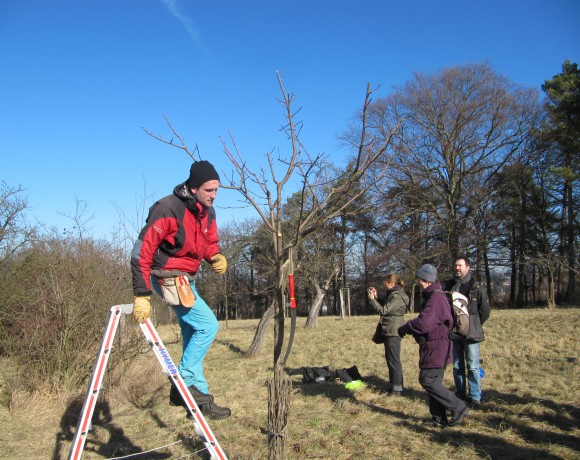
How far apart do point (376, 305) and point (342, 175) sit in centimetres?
288

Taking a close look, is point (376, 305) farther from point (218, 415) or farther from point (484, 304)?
point (218, 415)

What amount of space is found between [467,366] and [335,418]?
1596mm

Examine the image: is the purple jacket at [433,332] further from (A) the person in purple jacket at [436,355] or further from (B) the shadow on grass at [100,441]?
(B) the shadow on grass at [100,441]

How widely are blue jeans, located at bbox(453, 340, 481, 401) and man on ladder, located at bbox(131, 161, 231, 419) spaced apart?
2.76m

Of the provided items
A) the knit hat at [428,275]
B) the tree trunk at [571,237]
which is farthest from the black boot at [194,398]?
the tree trunk at [571,237]

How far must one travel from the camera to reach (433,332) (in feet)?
14.8

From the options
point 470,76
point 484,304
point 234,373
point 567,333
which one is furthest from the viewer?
point 470,76

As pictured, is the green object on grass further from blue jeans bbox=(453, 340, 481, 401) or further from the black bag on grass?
blue jeans bbox=(453, 340, 481, 401)

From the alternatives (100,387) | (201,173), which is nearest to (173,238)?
(201,173)

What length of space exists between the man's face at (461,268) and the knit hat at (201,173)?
316 cm

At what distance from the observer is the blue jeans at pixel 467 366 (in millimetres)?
5098

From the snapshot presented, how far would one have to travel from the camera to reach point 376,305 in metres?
5.78

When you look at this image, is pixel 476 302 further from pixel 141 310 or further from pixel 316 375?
pixel 141 310

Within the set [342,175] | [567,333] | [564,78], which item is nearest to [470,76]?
[564,78]
